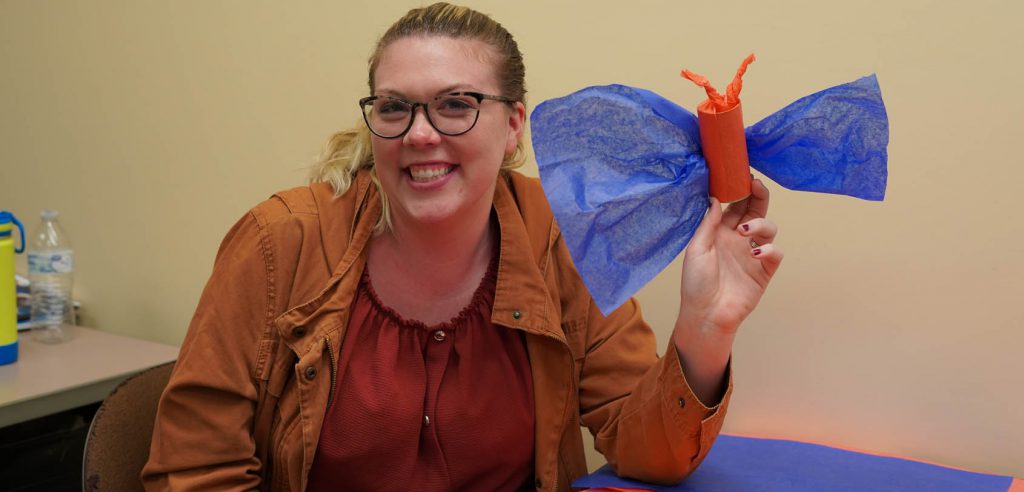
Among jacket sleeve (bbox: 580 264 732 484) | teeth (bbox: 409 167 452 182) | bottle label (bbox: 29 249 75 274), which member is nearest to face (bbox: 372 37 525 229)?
teeth (bbox: 409 167 452 182)

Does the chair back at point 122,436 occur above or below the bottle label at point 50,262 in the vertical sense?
below

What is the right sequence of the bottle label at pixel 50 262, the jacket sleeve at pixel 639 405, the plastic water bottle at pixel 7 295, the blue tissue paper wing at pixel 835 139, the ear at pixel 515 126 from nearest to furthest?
the blue tissue paper wing at pixel 835 139 < the jacket sleeve at pixel 639 405 < the ear at pixel 515 126 < the plastic water bottle at pixel 7 295 < the bottle label at pixel 50 262

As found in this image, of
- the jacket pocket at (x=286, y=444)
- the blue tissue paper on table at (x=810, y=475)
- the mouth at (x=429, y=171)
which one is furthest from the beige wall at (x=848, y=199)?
the jacket pocket at (x=286, y=444)

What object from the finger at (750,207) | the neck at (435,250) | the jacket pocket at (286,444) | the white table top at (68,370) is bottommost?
the white table top at (68,370)

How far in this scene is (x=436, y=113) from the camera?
128 centimetres

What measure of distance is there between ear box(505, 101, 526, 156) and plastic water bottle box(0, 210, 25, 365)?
1.08 meters

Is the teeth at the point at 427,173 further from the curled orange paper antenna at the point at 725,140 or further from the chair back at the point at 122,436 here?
the chair back at the point at 122,436

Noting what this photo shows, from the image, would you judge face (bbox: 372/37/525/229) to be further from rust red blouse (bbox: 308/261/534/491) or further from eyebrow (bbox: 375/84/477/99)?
rust red blouse (bbox: 308/261/534/491)

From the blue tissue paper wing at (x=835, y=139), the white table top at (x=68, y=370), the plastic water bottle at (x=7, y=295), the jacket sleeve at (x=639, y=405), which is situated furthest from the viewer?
the plastic water bottle at (x=7, y=295)

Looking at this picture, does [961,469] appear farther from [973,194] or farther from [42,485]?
[42,485]

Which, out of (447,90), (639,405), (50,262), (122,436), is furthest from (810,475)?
(50,262)

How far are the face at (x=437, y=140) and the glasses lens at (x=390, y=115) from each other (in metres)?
0.01

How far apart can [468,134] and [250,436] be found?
544 mm

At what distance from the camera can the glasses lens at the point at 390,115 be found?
4.21ft
